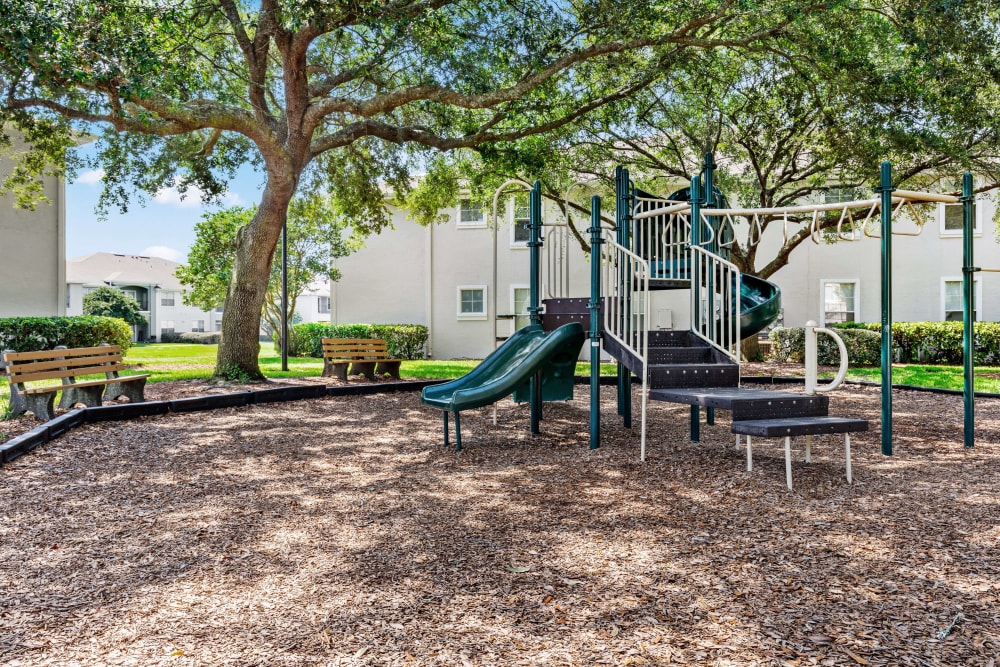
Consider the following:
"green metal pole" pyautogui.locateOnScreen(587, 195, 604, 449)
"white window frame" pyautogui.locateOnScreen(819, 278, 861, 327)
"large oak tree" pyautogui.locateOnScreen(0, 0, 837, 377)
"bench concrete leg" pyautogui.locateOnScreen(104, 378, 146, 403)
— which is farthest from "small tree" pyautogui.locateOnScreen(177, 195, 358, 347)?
"green metal pole" pyautogui.locateOnScreen(587, 195, 604, 449)

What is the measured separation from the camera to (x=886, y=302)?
642 centimetres

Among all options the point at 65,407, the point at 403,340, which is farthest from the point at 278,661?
the point at 403,340

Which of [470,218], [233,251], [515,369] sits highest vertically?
[470,218]

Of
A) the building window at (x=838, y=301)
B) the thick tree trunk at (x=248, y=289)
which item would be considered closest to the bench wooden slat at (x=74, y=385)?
the thick tree trunk at (x=248, y=289)

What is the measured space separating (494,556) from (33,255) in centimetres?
1679

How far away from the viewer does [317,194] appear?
16.9 metres

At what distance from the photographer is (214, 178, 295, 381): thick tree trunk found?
1212 cm

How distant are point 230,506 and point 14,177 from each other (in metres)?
12.5

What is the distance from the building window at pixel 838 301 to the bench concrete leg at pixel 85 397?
18.0 m

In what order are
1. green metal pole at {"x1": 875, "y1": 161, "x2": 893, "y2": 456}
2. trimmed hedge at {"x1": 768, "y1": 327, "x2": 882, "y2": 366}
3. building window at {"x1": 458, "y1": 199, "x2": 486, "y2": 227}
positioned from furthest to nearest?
1. building window at {"x1": 458, "y1": 199, "x2": 486, "y2": 227}
2. trimmed hedge at {"x1": 768, "y1": 327, "x2": 882, "y2": 366}
3. green metal pole at {"x1": 875, "y1": 161, "x2": 893, "y2": 456}

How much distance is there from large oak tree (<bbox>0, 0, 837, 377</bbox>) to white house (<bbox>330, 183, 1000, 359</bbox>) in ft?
19.7

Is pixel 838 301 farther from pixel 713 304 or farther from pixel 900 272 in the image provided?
pixel 713 304

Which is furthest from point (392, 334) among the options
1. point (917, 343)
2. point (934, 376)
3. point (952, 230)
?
point (952, 230)

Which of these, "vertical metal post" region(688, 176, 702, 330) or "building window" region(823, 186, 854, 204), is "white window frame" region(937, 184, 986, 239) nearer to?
"building window" region(823, 186, 854, 204)
